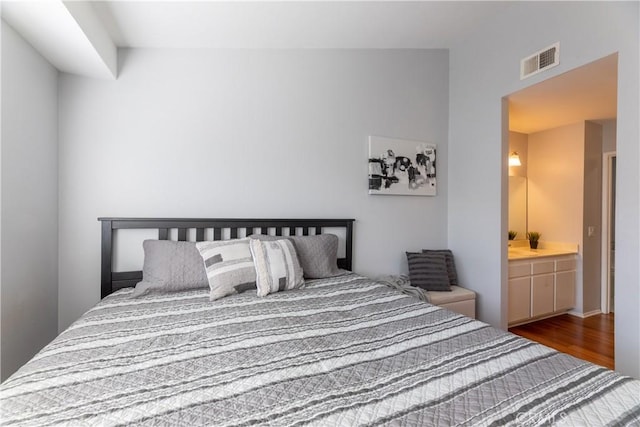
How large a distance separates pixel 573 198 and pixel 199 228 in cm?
394

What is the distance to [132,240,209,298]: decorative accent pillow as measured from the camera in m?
1.88

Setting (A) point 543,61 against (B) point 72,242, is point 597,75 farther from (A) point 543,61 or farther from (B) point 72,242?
(B) point 72,242

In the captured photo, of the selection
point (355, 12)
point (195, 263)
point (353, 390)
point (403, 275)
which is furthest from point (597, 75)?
point (195, 263)

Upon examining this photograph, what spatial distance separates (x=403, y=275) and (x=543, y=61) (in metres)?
2.02

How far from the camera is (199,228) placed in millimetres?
2297

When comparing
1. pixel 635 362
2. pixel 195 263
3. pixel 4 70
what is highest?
pixel 4 70

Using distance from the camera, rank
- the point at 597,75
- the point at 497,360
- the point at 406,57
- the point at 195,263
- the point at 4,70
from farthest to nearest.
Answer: the point at 406,57
the point at 597,75
the point at 195,263
the point at 4,70
the point at 497,360

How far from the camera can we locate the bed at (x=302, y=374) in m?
0.76

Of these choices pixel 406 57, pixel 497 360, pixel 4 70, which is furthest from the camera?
pixel 406 57

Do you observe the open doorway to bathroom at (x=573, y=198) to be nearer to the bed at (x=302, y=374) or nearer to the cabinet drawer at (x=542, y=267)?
the cabinet drawer at (x=542, y=267)

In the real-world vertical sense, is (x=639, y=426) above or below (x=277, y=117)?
below

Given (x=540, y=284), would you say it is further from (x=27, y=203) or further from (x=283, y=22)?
(x=27, y=203)

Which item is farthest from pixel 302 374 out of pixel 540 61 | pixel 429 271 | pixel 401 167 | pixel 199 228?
pixel 540 61

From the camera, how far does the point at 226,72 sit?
2.43 meters
